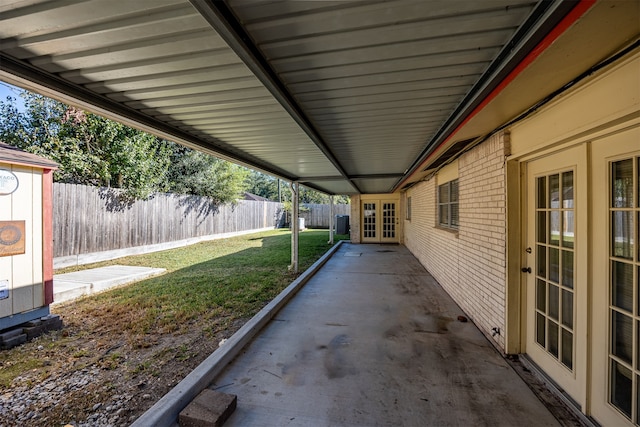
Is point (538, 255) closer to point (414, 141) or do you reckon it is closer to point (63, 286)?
point (414, 141)

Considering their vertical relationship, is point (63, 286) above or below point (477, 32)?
below

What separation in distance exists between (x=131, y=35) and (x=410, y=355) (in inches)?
139

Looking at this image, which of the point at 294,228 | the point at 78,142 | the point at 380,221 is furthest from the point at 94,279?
the point at 380,221

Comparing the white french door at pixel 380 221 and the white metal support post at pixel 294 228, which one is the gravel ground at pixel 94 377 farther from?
the white french door at pixel 380 221

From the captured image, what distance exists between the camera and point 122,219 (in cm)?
862

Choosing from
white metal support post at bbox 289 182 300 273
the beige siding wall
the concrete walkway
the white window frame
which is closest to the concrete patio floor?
the white window frame

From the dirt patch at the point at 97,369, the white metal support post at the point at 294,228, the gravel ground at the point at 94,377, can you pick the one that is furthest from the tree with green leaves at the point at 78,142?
the gravel ground at the point at 94,377

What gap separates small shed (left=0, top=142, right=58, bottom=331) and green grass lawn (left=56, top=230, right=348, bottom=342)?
839 millimetres

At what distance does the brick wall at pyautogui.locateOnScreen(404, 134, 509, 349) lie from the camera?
2.96 metres

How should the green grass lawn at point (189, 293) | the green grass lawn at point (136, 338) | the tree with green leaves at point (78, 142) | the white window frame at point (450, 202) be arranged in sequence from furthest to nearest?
the tree with green leaves at point (78, 142) < the white window frame at point (450, 202) < the green grass lawn at point (189, 293) < the green grass lawn at point (136, 338)

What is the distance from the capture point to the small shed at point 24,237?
3.05 m

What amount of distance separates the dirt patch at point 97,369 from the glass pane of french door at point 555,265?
3.30 metres

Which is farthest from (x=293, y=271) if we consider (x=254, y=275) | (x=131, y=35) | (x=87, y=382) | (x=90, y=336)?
(x=131, y=35)

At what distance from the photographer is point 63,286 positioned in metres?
4.75
